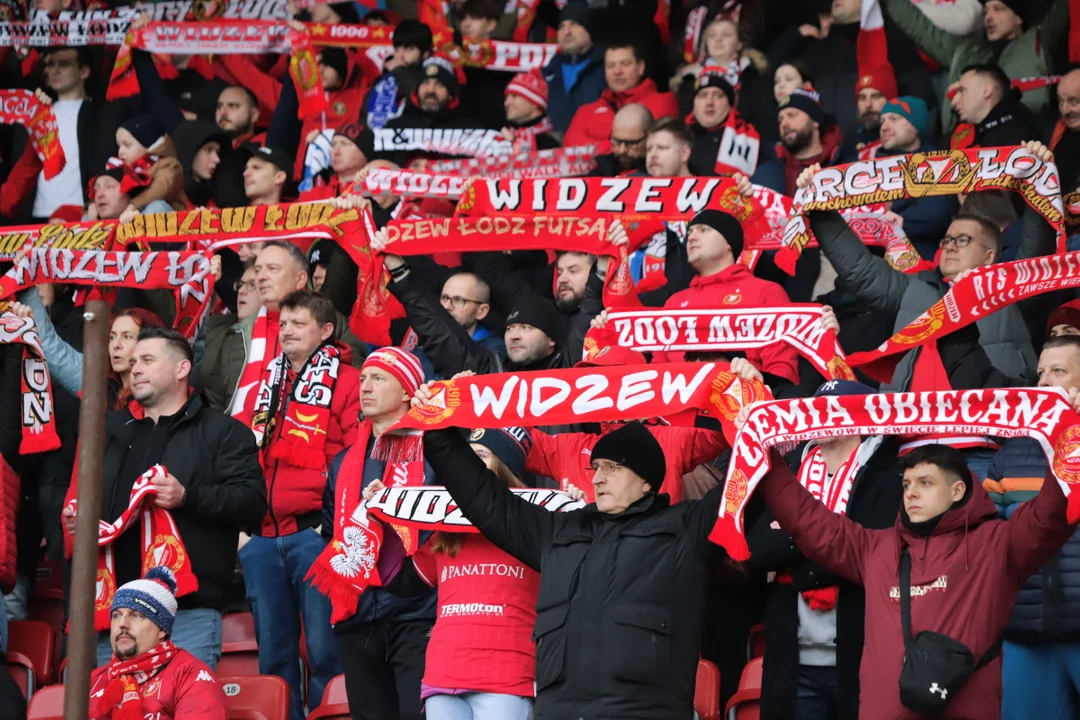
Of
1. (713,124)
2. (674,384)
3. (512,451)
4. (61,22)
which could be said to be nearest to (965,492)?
(674,384)

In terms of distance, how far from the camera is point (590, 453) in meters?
7.20

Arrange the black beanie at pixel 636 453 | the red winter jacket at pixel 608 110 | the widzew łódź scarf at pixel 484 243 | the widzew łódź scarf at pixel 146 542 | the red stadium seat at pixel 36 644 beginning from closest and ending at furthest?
the black beanie at pixel 636 453 < the widzew łódź scarf at pixel 146 542 < the red stadium seat at pixel 36 644 < the widzew łódź scarf at pixel 484 243 < the red winter jacket at pixel 608 110

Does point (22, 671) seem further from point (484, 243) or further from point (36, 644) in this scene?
point (484, 243)

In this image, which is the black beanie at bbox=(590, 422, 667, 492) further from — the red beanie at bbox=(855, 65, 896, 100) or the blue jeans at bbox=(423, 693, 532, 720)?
the red beanie at bbox=(855, 65, 896, 100)

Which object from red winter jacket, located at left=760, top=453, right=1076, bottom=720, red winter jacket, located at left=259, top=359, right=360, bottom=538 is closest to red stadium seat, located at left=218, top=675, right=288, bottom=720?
red winter jacket, located at left=259, top=359, right=360, bottom=538

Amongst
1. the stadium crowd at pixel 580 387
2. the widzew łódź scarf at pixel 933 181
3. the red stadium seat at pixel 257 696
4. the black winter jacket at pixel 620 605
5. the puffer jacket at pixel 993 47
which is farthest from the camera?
the puffer jacket at pixel 993 47

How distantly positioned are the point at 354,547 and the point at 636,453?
1495mm

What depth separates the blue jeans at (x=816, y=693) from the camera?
6.83 meters

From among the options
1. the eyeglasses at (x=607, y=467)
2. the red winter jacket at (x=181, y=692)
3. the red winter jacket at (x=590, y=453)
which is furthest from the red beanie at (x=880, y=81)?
the red winter jacket at (x=181, y=692)

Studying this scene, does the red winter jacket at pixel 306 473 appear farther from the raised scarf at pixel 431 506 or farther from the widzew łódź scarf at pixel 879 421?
the widzew łódź scarf at pixel 879 421

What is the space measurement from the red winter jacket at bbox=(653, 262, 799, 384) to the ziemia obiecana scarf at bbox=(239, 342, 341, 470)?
1.63 meters

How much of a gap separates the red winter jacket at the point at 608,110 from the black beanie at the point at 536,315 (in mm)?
3417

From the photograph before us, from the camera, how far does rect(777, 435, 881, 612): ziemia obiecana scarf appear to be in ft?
22.7

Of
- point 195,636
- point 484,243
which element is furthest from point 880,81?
point 195,636
